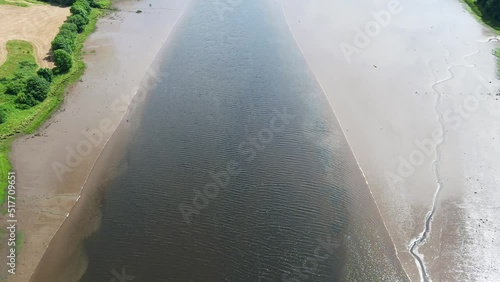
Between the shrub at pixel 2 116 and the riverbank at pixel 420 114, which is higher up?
the riverbank at pixel 420 114

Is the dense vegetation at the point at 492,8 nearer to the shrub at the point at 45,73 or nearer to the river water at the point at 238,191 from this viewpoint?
the river water at the point at 238,191

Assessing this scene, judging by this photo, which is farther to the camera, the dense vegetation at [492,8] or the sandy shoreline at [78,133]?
the dense vegetation at [492,8]

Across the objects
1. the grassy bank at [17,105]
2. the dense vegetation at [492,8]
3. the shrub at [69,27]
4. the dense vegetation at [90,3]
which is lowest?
the dense vegetation at [90,3]

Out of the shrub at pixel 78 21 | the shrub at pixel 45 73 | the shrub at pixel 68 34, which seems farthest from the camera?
the shrub at pixel 78 21

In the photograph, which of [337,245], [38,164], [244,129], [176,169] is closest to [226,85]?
[244,129]

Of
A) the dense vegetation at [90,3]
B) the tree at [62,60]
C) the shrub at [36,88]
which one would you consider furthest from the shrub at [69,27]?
the shrub at [36,88]

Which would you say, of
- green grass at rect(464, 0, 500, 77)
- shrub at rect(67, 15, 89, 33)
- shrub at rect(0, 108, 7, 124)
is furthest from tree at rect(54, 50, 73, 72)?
green grass at rect(464, 0, 500, 77)

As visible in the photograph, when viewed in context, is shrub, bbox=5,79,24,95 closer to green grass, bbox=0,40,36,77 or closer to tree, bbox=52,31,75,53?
green grass, bbox=0,40,36,77

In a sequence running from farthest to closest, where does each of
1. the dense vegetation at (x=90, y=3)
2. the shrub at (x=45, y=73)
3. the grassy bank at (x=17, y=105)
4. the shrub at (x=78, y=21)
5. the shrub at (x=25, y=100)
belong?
1. the dense vegetation at (x=90, y=3)
2. the shrub at (x=78, y=21)
3. the shrub at (x=45, y=73)
4. the shrub at (x=25, y=100)
5. the grassy bank at (x=17, y=105)
